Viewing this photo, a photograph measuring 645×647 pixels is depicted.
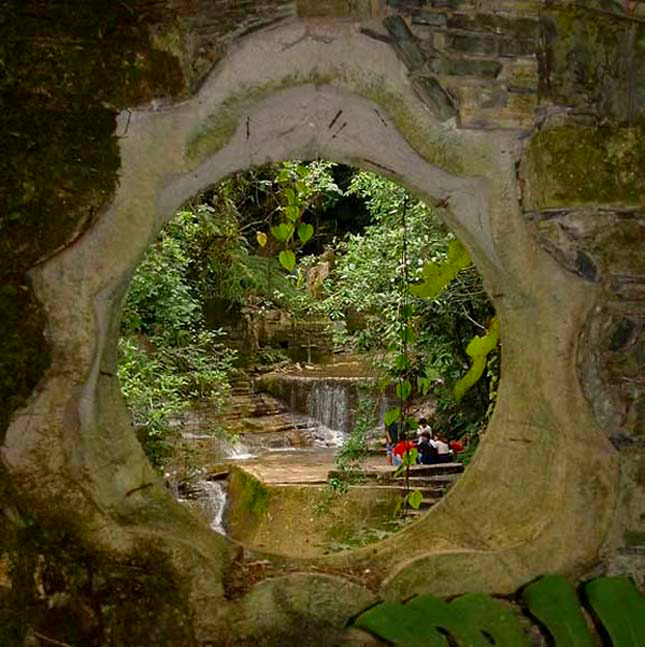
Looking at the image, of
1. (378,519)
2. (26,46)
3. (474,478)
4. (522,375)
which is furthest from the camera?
(378,519)

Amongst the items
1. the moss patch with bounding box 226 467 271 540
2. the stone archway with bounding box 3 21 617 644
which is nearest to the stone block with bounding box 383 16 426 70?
the stone archway with bounding box 3 21 617 644

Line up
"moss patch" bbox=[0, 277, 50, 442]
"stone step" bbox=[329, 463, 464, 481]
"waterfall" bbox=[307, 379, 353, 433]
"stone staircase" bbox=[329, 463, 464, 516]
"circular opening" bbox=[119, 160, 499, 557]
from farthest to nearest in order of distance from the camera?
"waterfall" bbox=[307, 379, 353, 433] < "stone step" bbox=[329, 463, 464, 481] < "stone staircase" bbox=[329, 463, 464, 516] < "circular opening" bbox=[119, 160, 499, 557] < "moss patch" bbox=[0, 277, 50, 442]

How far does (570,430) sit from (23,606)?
1.38 metres

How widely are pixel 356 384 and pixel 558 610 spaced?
443cm

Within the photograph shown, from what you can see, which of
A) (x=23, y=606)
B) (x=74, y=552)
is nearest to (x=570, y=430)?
(x=74, y=552)

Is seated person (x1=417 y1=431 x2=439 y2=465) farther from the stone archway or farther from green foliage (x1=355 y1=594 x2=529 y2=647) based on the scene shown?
green foliage (x1=355 y1=594 x2=529 y2=647)

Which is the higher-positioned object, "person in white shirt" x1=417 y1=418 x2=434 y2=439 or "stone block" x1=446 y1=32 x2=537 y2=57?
"stone block" x1=446 y1=32 x2=537 y2=57

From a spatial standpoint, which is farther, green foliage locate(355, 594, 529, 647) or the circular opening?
the circular opening

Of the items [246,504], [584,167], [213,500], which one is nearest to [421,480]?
[246,504]

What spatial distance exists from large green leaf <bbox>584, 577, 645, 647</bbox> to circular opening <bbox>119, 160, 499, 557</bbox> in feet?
3.17

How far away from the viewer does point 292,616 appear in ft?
6.25

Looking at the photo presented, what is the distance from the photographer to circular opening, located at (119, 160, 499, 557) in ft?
14.3

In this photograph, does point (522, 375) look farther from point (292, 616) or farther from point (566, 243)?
point (292, 616)

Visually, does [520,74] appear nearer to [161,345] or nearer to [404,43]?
[404,43]
